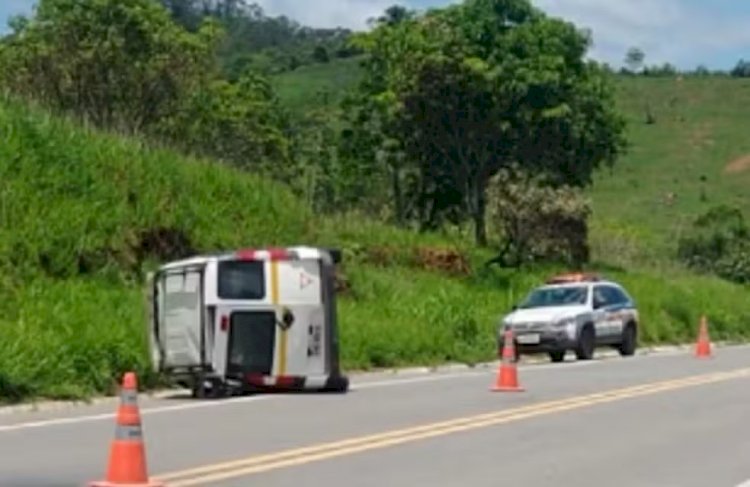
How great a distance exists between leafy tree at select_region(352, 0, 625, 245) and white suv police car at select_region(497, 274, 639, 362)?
12059mm

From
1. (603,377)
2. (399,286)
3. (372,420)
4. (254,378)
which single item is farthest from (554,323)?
(372,420)

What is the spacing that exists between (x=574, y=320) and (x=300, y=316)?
14.0 metres

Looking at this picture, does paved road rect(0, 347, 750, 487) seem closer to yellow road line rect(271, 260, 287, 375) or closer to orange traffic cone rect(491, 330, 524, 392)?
orange traffic cone rect(491, 330, 524, 392)

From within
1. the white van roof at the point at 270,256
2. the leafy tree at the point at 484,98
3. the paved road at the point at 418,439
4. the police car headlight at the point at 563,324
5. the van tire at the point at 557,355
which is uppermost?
the leafy tree at the point at 484,98

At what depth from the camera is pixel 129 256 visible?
2870 centimetres

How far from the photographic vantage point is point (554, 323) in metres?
34.2

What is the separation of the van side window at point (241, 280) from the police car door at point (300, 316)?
251 mm

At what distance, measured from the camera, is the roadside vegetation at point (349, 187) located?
26797mm

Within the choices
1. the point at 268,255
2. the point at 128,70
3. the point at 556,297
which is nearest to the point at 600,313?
the point at 556,297

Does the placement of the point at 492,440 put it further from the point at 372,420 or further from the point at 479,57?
the point at 479,57

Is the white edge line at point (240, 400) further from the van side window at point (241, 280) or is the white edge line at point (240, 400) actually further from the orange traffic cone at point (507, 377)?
the orange traffic cone at point (507, 377)

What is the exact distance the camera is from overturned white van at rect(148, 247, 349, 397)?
21031 millimetres

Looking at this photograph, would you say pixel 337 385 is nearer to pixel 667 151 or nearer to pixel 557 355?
pixel 557 355

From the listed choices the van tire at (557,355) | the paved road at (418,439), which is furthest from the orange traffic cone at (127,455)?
the van tire at (557,355)
